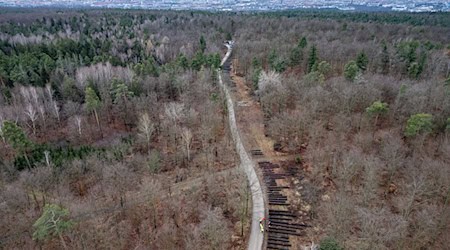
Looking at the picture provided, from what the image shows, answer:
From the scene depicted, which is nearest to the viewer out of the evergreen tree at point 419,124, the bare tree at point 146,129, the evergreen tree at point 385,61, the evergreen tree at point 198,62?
the evergreen tree at point 419,124

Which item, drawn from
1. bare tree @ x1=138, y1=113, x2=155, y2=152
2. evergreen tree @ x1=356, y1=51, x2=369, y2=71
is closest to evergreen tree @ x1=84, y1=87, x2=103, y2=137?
bare tree @ x1=138, y1=113, x2=155, y2=152

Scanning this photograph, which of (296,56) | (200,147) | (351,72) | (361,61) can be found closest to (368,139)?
(351,72)

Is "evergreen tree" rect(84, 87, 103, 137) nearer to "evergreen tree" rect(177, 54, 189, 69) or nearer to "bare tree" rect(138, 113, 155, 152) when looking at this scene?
"bare tree" rect(138, 113, 155, 152)

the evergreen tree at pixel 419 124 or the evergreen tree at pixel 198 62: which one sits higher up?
the evergreen tree at pixel 198 62

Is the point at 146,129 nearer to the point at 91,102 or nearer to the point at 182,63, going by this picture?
the point at 91,102

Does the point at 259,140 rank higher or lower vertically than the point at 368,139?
lower

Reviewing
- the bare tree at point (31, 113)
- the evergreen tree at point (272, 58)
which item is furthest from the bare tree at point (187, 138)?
the evergreen tree at point (272, 58)

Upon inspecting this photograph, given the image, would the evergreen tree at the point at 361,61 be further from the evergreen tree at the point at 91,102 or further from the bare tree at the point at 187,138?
the evergreen tree at the point at 91,102

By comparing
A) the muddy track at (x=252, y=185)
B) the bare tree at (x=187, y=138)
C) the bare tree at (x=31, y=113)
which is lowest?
the muddy track at (x=252, y=185)
